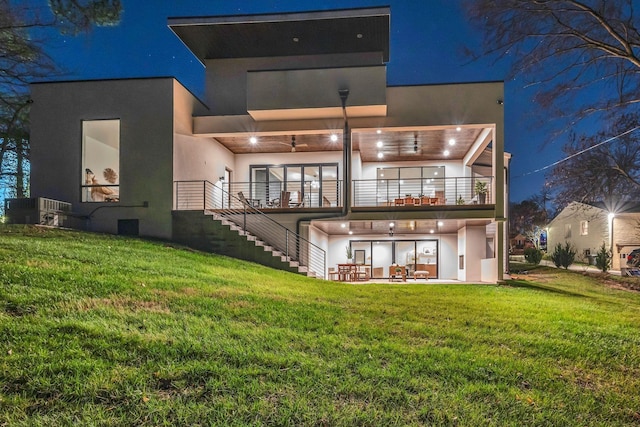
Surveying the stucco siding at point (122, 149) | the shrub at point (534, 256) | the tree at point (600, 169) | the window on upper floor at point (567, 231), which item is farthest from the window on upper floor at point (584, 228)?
the stucco siding at point (122, 149)

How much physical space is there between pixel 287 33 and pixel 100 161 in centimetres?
815

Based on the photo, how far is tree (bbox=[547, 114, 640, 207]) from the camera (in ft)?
71.1

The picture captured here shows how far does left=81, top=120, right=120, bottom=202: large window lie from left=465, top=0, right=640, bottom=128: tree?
11828 millimetres

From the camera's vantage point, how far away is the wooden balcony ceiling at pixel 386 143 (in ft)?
48.9

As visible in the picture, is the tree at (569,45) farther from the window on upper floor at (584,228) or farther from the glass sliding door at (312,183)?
the window on upper floor at (584,228)

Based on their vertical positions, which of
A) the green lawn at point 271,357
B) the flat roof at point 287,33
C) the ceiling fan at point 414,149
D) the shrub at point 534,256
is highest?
the flat roof at point 287,33

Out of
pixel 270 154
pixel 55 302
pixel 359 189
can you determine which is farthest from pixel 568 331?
pixel 270 154

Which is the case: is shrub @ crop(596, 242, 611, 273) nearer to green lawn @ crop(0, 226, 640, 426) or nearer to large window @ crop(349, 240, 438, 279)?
large window @ crop(349, 240, 438, 279)

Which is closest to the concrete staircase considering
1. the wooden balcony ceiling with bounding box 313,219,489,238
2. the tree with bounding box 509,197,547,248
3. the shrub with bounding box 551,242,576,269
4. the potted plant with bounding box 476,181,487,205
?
the wooden balcony ceiling with bounding box 313,219,489,238

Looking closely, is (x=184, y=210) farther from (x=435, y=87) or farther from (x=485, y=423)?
(x=485, y=423)

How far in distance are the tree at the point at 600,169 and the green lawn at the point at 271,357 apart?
1761 centimetres

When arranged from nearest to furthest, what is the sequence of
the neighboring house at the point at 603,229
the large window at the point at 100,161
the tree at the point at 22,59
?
the tree at the point at 22,59 → the large window at the point at 100,161 → the neighboring house at the point at 603,229

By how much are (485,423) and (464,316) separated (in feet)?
12.6

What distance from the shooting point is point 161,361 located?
→ 3766 mm
